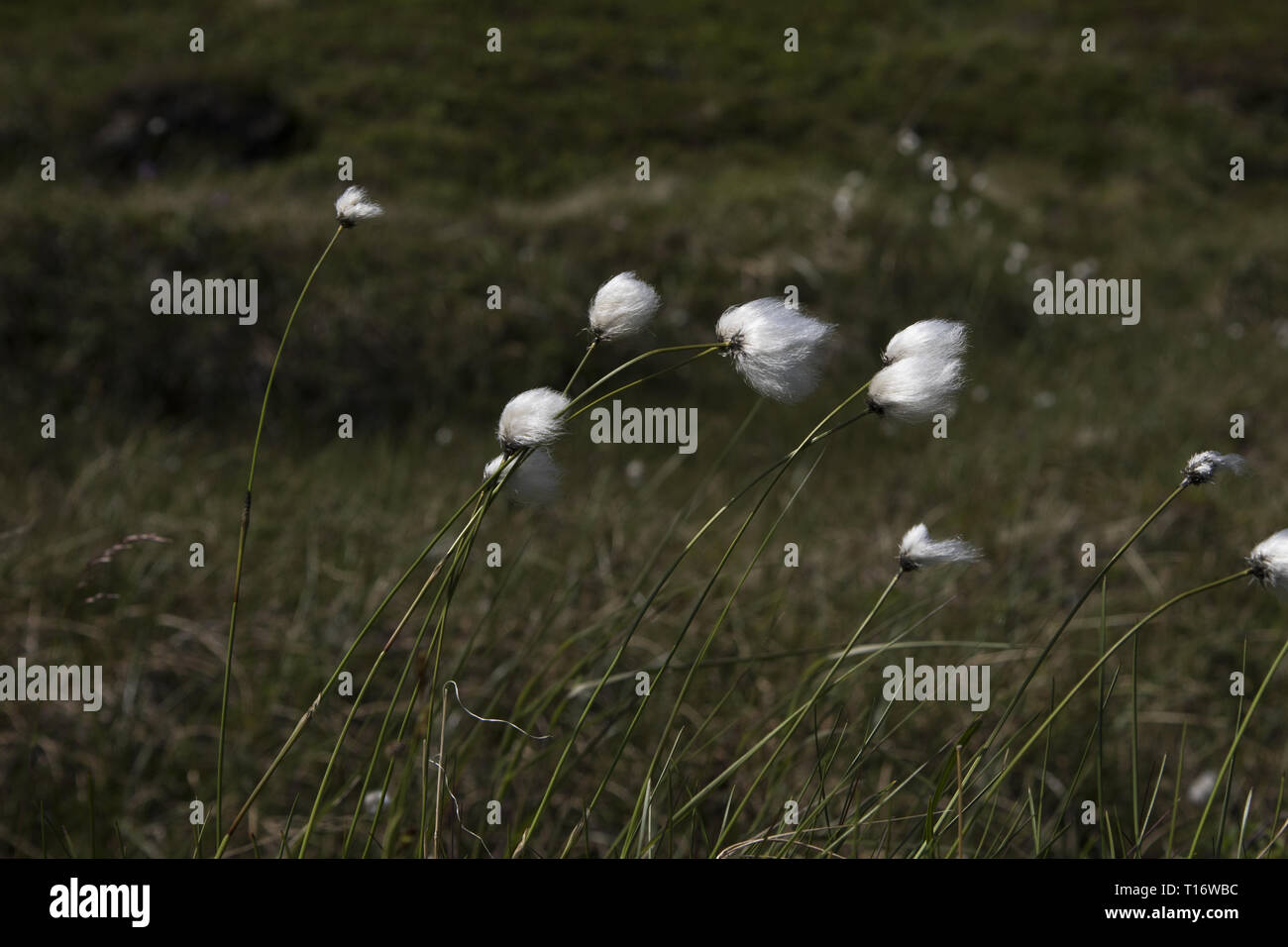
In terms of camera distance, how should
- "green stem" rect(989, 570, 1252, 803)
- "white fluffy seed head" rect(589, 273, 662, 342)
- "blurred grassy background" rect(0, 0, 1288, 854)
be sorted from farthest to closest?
1. "blurred grassy background" rect(0, 0, 1288, 854)
2. "white fluffy seed head" rect(589, 273, 662, 342)
3. "green stem" rect(989, 570, 1252, 803)

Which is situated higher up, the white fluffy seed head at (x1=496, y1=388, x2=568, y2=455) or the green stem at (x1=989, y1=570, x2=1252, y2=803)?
the white fluffy seed head at (x1=496, y1=388, x2=568, y2=455)

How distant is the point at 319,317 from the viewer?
5285mm

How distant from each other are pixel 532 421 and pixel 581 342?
4796 millimetres

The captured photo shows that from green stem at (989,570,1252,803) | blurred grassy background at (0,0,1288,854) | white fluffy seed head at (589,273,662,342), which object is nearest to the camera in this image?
green stem at (989,570,1252,803)

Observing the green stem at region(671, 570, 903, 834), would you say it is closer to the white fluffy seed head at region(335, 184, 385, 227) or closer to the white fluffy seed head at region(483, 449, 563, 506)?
the white fluffy seed head at region(483, 449, 563, 506)

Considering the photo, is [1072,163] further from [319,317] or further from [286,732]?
[286,732]

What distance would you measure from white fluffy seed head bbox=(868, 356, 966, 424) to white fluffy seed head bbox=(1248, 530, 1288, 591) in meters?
0.37

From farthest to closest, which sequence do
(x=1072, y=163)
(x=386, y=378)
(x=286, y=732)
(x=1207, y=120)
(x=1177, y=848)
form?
(x=1207, y=120) → (x=1072, y=163) → (x=386, y=378) → (x=286, y=732) → (x=1177, y=848)

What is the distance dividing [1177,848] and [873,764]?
2.17ft

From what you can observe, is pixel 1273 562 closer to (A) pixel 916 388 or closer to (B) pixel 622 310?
(A) pixel 916 388

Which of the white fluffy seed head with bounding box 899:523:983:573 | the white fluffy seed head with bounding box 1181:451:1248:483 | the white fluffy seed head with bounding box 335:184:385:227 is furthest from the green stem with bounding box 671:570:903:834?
the white fluffy seed head with bounding box 335:184:385:227

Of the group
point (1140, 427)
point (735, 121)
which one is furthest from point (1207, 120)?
point (1140, 427)

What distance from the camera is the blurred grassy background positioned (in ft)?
7.92

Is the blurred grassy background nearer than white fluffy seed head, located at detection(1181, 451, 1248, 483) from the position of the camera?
No
